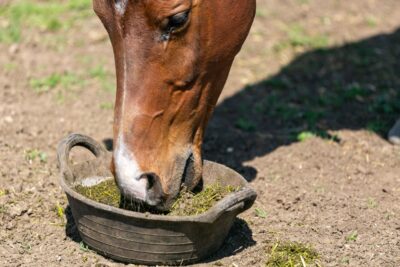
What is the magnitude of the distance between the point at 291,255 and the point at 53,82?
111 inches

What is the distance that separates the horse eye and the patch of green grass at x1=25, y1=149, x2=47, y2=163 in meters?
1.56

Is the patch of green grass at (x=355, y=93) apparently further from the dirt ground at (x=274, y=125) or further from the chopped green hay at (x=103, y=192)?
the chopped green hay at (x=103, y=192)

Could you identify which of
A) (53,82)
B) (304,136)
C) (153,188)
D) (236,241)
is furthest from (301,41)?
(153,188)

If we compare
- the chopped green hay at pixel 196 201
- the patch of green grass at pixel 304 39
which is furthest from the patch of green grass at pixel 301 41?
the chopped green hay at pixel 196 201

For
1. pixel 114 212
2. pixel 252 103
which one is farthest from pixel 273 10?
pixel 114 212

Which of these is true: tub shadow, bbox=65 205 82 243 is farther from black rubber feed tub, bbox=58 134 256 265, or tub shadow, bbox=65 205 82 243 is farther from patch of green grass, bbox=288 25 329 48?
patch of green grass, bbox=288 25 329 48

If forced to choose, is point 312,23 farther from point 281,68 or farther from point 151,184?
point 151,184

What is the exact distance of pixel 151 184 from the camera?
2902mm

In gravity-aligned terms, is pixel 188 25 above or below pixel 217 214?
above

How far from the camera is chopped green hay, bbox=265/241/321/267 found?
10.3 feet

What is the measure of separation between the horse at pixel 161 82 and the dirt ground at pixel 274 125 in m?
0.48

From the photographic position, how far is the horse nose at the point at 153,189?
9.41ft

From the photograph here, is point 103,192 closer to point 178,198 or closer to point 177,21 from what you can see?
point 178,198

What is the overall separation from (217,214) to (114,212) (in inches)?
16.1
